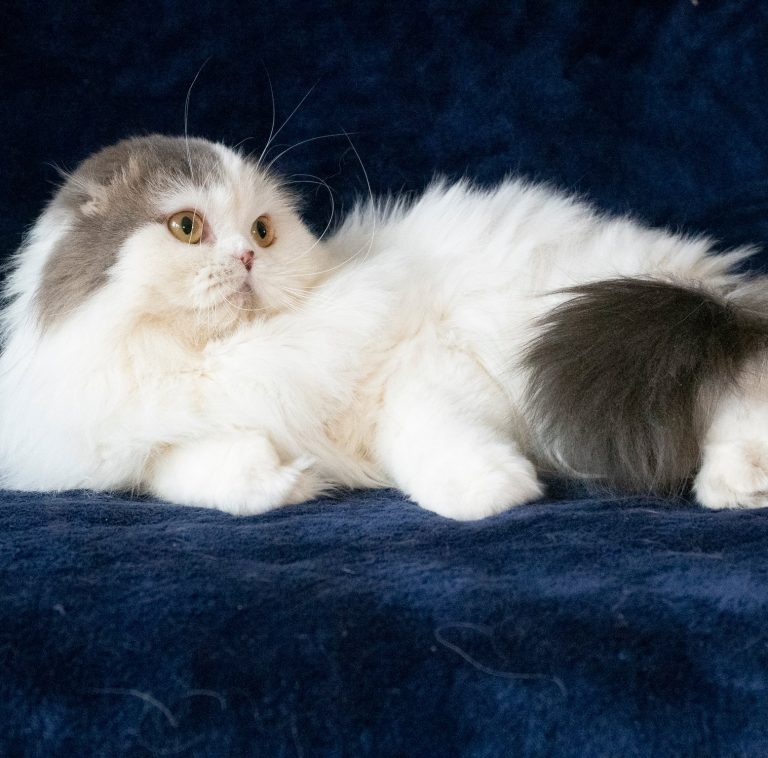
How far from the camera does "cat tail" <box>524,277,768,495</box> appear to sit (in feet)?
4.90

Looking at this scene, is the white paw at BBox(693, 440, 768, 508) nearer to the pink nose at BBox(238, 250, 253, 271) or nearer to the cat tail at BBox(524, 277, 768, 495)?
the cat tail at BBox(524, 277, 768, 495)

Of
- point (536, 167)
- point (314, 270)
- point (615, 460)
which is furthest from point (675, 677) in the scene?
point (536, 167)

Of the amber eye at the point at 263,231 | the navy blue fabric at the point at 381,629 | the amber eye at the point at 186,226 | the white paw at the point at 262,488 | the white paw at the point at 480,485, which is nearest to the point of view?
Answer: the navy blue fabric at the point at 381,629

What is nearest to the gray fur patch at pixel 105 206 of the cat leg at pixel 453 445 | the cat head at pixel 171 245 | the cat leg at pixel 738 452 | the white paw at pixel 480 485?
the cat head at pixel 171 245

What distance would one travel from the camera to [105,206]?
1670 mm

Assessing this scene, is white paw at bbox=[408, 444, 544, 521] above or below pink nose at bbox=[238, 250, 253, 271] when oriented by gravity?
below

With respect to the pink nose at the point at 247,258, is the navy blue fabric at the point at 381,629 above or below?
below

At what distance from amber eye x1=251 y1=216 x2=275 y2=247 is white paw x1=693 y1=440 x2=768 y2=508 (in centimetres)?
85

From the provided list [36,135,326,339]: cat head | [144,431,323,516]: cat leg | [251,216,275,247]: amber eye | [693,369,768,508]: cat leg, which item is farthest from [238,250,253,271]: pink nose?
[693,369,768,508]: cat leg

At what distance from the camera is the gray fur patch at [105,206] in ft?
5.29

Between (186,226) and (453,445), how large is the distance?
23.0 inches

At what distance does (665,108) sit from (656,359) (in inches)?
53.3

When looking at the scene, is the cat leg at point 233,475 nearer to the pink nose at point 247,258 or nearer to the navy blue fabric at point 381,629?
the navy blue fabric at point 381,629

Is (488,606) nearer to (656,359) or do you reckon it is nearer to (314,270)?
(656,359)
